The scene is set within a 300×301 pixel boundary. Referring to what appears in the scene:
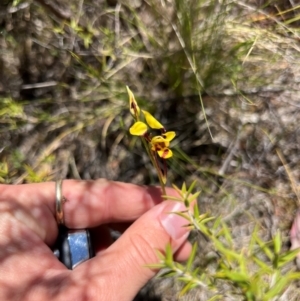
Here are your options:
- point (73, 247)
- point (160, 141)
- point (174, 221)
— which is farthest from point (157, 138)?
point (73, 247)

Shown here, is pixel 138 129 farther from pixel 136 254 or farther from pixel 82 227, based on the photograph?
pixel 82 227

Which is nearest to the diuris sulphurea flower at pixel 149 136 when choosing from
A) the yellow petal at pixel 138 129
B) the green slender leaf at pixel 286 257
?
the yellow petal at pixel 138 129

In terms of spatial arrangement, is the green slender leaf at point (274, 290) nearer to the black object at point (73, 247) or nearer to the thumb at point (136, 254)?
the thumb at point (136, 254)

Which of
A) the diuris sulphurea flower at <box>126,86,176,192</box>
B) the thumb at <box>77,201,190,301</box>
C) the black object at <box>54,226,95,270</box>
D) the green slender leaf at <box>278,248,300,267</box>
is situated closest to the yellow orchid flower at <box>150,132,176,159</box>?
the diuris sulphurea flower at <box>126,86,176,192</box>

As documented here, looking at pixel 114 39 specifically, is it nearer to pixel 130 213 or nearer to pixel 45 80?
pixel 45 80

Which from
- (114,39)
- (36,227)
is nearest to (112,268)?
(36,227)
